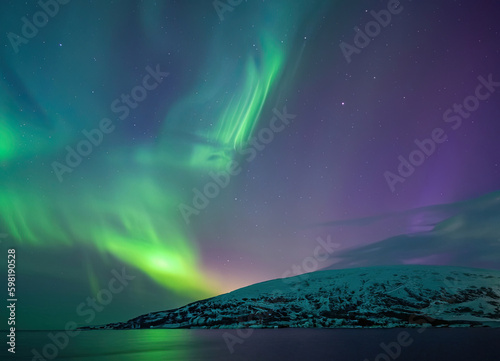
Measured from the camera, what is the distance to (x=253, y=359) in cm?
5812

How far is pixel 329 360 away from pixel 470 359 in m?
20.1

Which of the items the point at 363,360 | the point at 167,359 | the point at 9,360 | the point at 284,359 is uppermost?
the point at 9,360

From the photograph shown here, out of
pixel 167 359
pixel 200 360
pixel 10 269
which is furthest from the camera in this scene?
pixel 167 359

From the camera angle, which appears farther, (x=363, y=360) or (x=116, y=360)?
(x=116, y=360)

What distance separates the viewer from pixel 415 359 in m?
55.3

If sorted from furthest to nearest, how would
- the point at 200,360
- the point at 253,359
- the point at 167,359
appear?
the point at 167,359 < the point at 200,360 < the point at 253,359

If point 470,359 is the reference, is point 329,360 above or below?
above

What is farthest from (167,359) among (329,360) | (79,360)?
(329,360)

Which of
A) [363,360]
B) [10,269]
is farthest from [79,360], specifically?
[363,360]

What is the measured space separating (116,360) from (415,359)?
48608 mm

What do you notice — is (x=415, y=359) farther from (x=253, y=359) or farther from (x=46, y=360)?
(x=46, y=360)

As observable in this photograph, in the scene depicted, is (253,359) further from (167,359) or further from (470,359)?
(470,359)

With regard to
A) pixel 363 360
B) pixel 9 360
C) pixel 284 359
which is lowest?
pixel 363 360

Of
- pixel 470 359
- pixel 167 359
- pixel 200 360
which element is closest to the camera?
pixel 470 359
